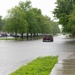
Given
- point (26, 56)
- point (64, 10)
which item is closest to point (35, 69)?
point (26, 56)

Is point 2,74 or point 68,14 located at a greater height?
point 68,14

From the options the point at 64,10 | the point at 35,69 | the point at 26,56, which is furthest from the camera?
the point at 64,10

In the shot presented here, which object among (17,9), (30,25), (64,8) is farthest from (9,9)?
(64,8)

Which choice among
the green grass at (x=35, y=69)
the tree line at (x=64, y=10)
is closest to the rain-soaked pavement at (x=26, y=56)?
the green grass at (x=35, y=69)

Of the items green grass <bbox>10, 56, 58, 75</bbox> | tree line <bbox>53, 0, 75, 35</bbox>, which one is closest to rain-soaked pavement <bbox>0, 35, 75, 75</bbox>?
green grass <bbox>10, 56, 58, 75</bbox>

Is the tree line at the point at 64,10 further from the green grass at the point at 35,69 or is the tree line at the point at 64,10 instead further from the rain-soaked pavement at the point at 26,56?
the green grass at the point at 35,69

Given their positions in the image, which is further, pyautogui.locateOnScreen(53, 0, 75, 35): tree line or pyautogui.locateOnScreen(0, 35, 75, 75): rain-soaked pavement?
pyautogui.locateOnScreen(53, 0, 75, 35): tree line

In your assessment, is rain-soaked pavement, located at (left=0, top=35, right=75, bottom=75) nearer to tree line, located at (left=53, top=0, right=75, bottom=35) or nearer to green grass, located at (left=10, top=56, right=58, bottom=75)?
green grass, located at (left=10, top=56, right=58, bottom=75)

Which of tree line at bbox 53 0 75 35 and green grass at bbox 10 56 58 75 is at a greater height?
tree line at bbox 53 0 75 35

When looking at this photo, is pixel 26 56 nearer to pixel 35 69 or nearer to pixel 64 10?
pixel 35 69

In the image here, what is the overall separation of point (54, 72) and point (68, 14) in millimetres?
45039

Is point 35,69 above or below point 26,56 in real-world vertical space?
above

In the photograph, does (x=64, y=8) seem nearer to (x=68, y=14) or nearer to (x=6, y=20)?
(x=68, y=14)

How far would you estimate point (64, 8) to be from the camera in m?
55.9
